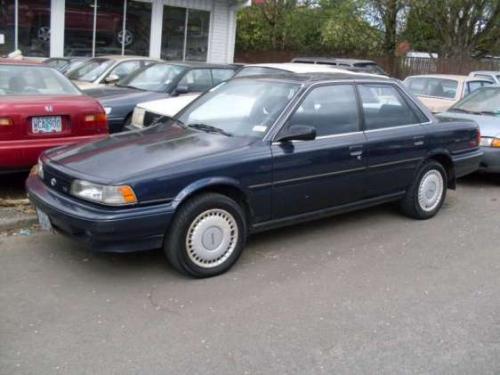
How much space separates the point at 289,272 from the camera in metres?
4.86

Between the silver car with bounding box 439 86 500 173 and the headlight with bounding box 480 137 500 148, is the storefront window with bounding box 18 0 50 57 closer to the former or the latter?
the silver car with bounding box 439 86 500 173

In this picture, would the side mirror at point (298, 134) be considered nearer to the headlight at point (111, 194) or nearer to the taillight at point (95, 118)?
the headlight at point (111, 194)

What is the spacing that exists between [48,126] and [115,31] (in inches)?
511

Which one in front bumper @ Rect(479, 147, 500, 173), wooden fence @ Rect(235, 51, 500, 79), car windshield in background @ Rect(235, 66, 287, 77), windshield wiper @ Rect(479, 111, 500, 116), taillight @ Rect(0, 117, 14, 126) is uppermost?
wooden fence @ Rect(235, 51, 500, 79)

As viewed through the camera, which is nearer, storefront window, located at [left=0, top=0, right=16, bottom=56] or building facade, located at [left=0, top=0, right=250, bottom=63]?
storefront window, located at [left=0, top=0, right=16, bottom=56]

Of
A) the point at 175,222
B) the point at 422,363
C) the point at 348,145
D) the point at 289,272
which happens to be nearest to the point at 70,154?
the point at 175,222

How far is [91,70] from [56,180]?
7882 millimetres

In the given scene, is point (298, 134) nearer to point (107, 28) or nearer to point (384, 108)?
point (384, 108)

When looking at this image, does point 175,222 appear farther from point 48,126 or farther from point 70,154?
point 48,126

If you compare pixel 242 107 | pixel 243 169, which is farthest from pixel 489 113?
pixel 243 169

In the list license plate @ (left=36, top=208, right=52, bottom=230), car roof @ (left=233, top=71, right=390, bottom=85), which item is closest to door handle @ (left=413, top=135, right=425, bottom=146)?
car roof @ (left=233, top=71, right=390, bottom=85)

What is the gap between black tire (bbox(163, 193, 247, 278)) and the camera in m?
4.47

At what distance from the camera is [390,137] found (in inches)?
232

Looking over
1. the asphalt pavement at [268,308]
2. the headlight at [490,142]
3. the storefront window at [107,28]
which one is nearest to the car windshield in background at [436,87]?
the headlight at [490,142]
